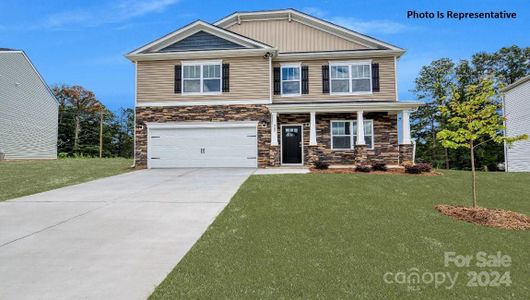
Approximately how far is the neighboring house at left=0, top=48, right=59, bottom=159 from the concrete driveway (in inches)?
738

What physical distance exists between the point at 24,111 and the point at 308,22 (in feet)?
75.5

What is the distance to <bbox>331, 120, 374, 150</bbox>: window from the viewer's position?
1556cm

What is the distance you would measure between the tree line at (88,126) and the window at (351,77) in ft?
92.0

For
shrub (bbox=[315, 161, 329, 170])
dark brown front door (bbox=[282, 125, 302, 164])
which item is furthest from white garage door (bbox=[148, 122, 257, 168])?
shrub (bbox=[315, 161, 329, 170])

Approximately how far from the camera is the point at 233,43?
15.6 meters

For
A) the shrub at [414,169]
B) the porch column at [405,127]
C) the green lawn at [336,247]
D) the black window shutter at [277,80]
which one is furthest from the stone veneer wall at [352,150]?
the green lawn at [336,247]

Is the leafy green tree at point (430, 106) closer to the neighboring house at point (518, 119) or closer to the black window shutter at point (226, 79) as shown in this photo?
the neighboring house at point (518, 119)

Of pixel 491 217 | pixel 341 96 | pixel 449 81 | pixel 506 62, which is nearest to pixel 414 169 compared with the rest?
pixel 341 96

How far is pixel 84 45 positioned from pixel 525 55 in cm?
4415

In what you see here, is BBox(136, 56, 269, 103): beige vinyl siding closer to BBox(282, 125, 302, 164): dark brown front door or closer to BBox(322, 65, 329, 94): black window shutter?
BBox(282, 125, 302, 164): dark brown front door

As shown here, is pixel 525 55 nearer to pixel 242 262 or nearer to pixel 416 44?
pixel 416 44

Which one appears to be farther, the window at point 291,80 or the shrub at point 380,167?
the window at point 291,80

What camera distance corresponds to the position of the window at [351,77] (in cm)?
1590

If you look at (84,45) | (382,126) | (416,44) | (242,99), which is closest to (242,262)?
(242,99)
